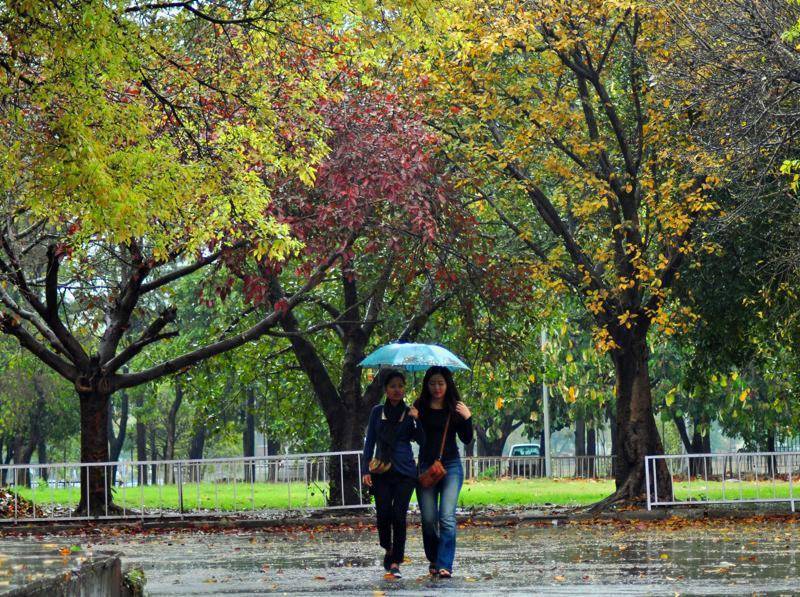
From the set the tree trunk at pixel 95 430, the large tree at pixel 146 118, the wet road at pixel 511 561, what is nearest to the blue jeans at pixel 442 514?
the wet road at pixel 511 561

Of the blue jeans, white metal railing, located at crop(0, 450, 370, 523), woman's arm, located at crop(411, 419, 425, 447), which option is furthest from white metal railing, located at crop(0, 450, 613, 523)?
woman's arm, located at crop(411, 419, 425, 447)

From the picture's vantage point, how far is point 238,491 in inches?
981

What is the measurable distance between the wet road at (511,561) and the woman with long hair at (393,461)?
42 cm

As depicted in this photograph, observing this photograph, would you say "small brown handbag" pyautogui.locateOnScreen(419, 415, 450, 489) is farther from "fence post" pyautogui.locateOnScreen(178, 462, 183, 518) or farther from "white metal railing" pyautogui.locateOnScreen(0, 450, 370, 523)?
"fence post" pyautogui.locateOnScreen(178, 462, 183, 518)

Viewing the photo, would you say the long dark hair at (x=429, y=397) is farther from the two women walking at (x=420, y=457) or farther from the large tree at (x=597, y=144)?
Answer: the large tree at (x=597, y=144)

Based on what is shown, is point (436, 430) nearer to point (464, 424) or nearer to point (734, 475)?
point (464, 424)

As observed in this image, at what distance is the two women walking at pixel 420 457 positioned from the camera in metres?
12.7

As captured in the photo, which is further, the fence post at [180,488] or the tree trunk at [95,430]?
the tree trunk at [95,430]

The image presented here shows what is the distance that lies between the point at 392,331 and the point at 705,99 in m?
12.5

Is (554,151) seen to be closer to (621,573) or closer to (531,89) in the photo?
(531,89)

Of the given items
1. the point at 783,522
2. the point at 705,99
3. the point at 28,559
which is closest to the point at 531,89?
the point at 705,99

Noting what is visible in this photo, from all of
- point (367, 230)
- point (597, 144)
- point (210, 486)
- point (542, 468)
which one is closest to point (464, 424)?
point (597, 144)

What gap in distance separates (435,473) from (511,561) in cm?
282

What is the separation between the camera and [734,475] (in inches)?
1040
